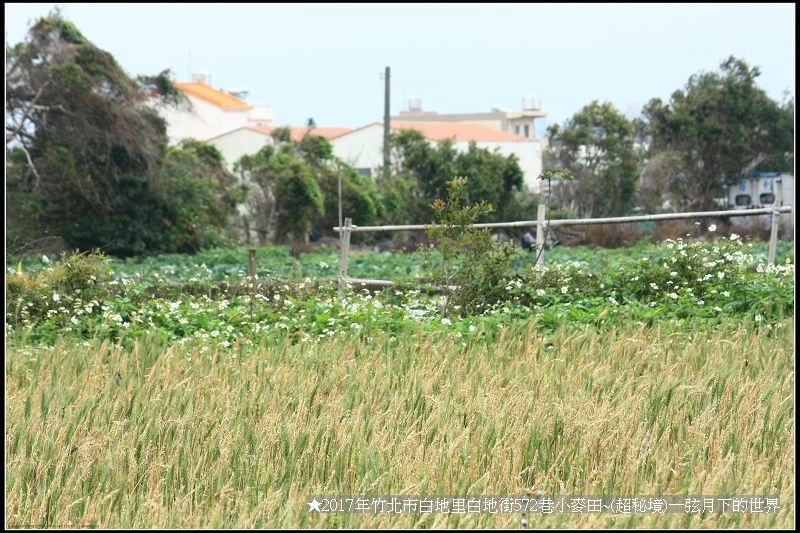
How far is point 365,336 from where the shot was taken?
21.6 ft

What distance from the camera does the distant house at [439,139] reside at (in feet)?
127

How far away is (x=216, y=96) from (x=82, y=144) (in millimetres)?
28223

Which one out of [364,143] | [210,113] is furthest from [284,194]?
[210,113]

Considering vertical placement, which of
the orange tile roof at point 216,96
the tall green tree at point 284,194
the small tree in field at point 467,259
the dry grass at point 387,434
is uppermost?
the orange tile roof at point 216,96

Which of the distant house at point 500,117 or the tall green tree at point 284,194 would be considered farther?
the distant house at point 500,117

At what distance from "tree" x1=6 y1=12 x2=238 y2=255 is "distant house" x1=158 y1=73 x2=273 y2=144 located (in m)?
17.6

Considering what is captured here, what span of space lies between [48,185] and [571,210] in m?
15.7

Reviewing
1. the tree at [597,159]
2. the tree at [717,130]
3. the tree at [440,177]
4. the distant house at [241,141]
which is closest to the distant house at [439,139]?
the distant house at [241,141]

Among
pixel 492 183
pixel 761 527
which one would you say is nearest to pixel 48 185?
pixel 492 183

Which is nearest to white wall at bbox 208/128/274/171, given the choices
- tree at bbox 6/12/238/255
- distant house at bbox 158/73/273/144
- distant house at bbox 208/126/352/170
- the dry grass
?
distant house at bbox 208/126/352/170

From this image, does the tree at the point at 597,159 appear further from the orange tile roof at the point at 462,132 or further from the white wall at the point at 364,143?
the orange tile roof at the point at 462,132

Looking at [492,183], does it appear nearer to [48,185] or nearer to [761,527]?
[48,185]

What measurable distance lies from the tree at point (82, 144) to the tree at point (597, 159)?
12804mm

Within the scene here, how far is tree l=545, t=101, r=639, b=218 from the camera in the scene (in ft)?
100
